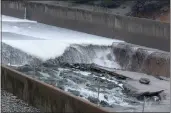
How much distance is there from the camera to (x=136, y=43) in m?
16.8

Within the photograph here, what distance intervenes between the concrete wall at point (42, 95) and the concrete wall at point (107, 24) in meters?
6.91

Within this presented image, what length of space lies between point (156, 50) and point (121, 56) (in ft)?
4.88

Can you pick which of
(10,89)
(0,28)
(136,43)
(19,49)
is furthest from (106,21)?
(10,89)

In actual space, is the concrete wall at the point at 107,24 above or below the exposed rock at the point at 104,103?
above

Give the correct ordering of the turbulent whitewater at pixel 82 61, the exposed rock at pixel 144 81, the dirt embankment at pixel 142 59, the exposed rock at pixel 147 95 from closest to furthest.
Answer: the exposed rock at pixel 147 95
the turbulent whitewater at pixel 82 61
the exposed rock at pixel 144 81
the dirt embankment at pixel 142 59

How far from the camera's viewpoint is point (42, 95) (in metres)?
9.26

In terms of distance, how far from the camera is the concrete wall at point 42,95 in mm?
8289

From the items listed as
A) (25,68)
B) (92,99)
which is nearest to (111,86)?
(92,99)

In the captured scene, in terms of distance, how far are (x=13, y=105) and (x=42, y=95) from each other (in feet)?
2.49

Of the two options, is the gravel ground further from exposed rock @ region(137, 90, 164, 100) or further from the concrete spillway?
exposed rock @ region(137, 90, 164, 100)

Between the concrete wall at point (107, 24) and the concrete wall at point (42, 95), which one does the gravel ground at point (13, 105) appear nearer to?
the concrete wall at point (42, 95)

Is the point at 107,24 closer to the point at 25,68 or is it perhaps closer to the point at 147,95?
the point at 25,68

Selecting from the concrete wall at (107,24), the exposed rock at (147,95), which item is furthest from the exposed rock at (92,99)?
the concrete wall at (107,24)

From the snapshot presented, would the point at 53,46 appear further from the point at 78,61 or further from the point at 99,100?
the point at 99,100
